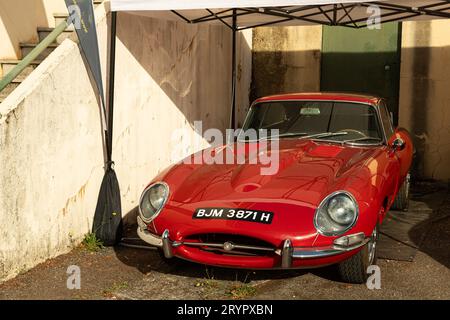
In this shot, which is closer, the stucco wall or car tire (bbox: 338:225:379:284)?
car tire (bbox: 338:225:379:284)

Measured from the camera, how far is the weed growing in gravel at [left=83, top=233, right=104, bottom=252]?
5574 millimetres

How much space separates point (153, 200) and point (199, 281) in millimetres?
743

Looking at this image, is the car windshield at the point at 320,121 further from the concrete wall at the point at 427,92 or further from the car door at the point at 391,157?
the concrete wall at the point at 427,92

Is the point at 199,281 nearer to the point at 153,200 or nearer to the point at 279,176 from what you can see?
→ the point at 153,200

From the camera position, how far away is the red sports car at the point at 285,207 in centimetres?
416

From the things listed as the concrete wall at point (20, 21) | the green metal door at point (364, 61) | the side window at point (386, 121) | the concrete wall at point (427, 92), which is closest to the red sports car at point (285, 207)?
the side window at point (386, 121)

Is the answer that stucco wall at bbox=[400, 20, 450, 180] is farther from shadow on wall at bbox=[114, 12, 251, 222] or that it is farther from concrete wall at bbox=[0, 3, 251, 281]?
concrete wall at bbox=[0, 3, 251, 281]

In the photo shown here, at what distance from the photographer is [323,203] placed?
14.0 feet

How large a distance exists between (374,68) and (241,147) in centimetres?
440

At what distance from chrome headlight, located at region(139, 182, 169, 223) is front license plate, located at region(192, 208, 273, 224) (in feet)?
1.33

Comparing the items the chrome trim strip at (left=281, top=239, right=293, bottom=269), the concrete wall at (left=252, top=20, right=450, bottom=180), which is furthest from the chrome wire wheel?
the concrete wall at (left=252, top=20, right=450, bottom=180)

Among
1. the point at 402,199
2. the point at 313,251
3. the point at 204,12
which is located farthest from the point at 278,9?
the point at 313,251
